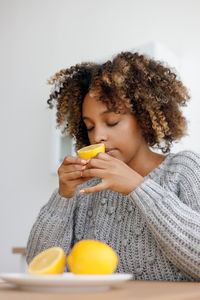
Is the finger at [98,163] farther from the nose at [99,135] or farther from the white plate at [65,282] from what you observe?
the white plate at [65,282]

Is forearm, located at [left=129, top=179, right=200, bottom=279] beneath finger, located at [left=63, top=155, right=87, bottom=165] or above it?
beneath

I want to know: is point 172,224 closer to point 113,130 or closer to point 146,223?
point 146,223

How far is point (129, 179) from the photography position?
98 centimetres

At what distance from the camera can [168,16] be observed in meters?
2.28

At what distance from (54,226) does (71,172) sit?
0.20 m

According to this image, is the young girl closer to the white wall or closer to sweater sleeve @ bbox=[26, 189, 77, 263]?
sweater sleeve @ bbox=[26, 189, 77, 263]

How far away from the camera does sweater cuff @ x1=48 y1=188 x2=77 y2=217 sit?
1.21 metres

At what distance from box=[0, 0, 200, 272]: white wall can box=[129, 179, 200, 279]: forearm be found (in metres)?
1.46

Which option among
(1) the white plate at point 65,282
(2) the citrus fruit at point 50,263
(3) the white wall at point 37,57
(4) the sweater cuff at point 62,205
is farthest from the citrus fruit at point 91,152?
(3) the white wall at point 37,57

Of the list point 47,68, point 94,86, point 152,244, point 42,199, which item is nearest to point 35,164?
point 42,199

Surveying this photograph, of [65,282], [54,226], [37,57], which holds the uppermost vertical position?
[37,57]

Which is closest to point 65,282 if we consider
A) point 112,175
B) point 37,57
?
point 112,175

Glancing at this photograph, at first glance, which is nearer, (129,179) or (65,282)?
(65,282)

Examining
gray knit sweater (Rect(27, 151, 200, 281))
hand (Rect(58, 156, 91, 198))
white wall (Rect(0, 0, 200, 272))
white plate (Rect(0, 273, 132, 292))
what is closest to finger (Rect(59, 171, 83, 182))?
hand (Rect(58, 156, 91, 198))
